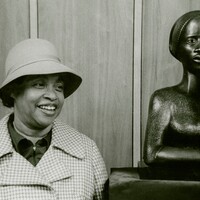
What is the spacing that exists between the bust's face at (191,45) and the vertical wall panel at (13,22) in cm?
93

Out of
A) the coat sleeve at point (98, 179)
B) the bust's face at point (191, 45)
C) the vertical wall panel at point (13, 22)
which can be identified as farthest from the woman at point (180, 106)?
the vertical wall panel at point (13, 22)

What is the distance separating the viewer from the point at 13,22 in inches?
89.0

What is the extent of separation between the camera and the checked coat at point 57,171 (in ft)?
5.02

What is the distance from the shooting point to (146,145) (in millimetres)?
1584

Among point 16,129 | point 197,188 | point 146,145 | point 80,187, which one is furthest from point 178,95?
point 16,129

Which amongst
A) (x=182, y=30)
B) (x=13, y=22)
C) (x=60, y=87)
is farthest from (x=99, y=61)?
(x=182, y=30)

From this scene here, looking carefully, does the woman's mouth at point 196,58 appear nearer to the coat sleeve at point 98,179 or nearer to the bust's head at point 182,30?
the bust's head at point 182,30

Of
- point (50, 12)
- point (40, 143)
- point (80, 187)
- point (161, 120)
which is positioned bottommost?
point (80, 187)

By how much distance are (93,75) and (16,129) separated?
2.26 feet

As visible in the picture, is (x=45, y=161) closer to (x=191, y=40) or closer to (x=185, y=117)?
Answer: (x=185, y=117)

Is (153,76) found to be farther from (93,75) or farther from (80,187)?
(80,187)

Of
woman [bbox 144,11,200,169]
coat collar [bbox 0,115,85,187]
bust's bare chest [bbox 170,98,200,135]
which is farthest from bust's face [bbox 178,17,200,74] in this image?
coat collar [bbox 0,115,85,187]

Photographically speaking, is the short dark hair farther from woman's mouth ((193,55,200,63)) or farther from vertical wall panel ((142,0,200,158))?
vertical wall panel ((142,0,200,158))

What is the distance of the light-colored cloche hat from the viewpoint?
5.05 feet
